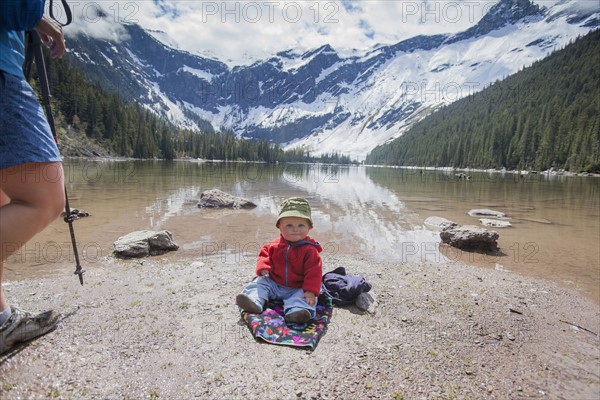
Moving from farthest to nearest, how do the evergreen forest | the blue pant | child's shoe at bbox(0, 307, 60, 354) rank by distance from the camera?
the evergreen forest, the blue pant, child's shoe at bbox(0, 307, 60, 354)

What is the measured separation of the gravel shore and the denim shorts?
7.09 ft

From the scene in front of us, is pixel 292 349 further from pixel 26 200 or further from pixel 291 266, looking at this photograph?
pixel 26 200

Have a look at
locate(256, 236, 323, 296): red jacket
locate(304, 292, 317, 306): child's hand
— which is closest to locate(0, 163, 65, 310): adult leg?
locate(256, 236, 323, 296): red jacket

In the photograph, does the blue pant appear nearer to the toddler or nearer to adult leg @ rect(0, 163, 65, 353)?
the toddler

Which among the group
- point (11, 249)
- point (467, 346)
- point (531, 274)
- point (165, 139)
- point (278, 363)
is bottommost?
point (531, 274)

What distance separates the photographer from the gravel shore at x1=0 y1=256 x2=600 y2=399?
10.3 feet

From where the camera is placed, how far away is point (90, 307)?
4.62 meters

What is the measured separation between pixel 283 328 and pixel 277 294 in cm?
93

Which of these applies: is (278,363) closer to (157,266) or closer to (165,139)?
(157,266)

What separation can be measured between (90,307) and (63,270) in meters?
3.52

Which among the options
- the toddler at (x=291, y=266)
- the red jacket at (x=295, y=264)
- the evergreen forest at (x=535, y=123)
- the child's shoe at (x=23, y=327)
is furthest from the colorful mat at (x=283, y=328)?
the evergreen forest at (x=535, y=123)

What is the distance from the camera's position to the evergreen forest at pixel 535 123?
96.2 meters

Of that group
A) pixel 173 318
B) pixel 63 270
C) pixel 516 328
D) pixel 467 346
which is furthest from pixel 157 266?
pixel 516 328

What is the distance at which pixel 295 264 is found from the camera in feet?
16.9
